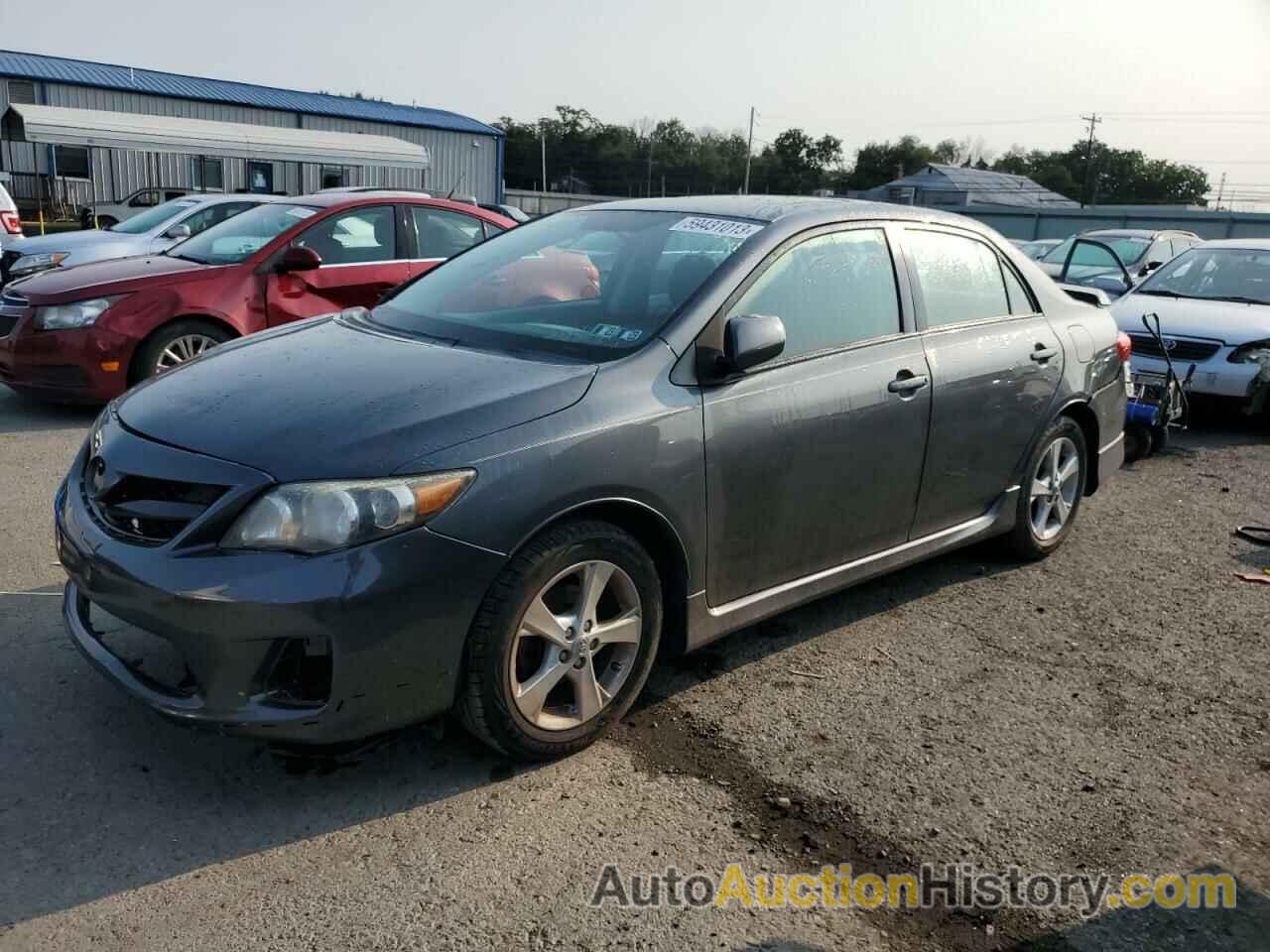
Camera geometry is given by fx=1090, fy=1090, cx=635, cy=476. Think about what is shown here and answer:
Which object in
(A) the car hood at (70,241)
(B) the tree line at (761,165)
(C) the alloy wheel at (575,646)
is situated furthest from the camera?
(B) the tree line at (761,165)

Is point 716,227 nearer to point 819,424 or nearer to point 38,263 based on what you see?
point 819,424

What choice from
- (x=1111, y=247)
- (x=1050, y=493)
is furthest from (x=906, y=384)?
A: (x=1111, y=247)

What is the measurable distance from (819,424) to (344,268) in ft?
17.4

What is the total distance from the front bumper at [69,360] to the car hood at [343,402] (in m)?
4.05

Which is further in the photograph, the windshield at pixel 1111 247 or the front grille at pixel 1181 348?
the windshield at pixel 1111 247

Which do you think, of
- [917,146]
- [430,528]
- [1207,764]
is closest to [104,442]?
[430,528]

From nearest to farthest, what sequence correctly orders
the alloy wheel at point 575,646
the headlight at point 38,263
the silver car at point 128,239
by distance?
the alloy wheel at point 575,646, the silver car at point 128,239, the headlight at point 38,263

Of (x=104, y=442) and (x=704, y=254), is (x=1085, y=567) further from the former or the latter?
(x=104, y=442)

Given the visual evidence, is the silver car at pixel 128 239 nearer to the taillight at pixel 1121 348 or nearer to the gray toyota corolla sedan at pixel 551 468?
the gray toyota corolla sedan at pixel 551 468

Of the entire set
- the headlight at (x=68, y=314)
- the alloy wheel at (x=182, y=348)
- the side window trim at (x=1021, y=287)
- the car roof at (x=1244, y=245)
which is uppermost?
the car roof at (x=1244, y=245)

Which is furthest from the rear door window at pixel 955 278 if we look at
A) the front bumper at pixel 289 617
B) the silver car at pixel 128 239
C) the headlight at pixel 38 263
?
the headlight at pixel 38 263

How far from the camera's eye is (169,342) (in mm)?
7531

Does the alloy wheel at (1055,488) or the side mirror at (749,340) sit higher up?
the side mirror at (749,340)

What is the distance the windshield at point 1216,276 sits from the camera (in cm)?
948
